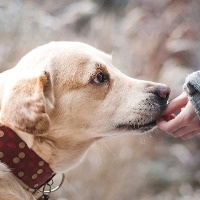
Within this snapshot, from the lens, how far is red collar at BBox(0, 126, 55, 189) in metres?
1.39

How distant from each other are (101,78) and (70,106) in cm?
13

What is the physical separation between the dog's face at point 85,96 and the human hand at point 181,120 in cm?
3

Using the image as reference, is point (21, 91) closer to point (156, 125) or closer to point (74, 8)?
point (156, 125)

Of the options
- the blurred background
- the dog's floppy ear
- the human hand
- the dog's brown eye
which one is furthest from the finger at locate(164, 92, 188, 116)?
the blurred background

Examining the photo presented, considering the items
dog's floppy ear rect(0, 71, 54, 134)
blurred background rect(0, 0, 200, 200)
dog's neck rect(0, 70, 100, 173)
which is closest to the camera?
dog's floppy ear rect(0, 71, 54, 134)

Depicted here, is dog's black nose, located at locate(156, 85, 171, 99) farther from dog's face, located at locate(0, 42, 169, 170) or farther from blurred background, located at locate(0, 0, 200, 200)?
blurred background, located at locate(0, 0, 200, 200)

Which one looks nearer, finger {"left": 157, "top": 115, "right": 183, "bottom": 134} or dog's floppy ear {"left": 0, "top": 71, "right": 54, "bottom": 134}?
dog's floppy ear {"left": 0, "top": 71, "right": 54, "bottom": 134}

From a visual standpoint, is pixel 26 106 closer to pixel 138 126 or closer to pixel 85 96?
pixel 85 96

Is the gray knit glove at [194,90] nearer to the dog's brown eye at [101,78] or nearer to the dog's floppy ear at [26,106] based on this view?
the dog's brown eye at [101,78]

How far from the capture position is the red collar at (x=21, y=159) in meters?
1.39

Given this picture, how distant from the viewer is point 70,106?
1.50 metres

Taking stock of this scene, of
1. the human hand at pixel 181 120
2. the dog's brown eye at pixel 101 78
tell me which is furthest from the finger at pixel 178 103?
the dog's brown eye at pixel 101 78

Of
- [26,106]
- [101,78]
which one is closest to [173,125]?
[101,78]

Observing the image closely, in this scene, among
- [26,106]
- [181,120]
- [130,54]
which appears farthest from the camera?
[130,54]
